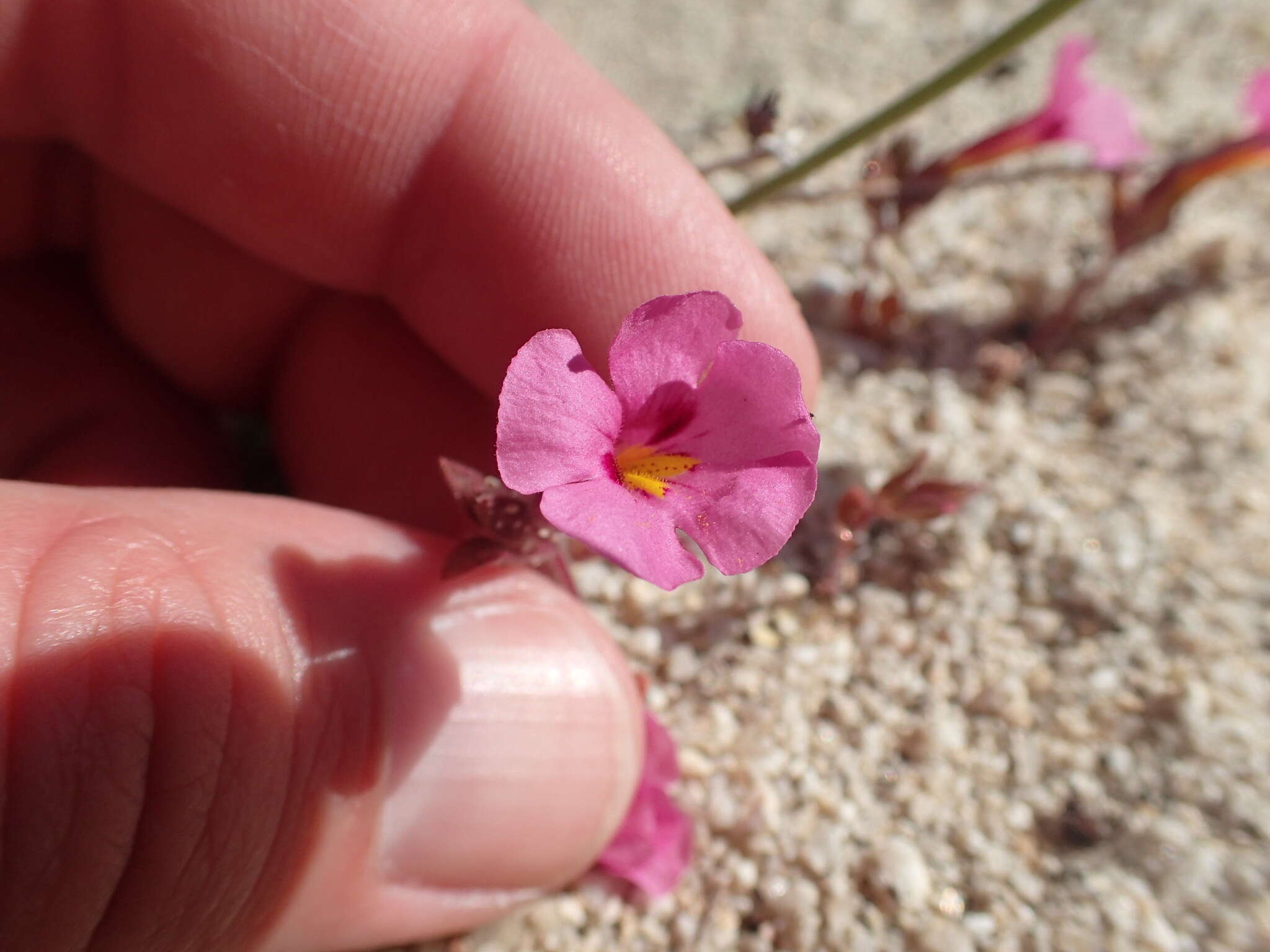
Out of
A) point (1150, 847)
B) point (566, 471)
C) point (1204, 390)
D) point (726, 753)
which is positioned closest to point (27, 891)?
point (566, 471)

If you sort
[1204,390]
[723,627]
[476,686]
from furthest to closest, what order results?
[1204,390] < [723,627] < [476,686]

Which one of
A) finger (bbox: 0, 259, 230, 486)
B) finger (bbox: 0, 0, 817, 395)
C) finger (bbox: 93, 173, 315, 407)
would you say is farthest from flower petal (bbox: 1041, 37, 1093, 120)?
finger (bbox: 0, 259, 230, 486)

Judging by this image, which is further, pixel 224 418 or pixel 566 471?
pixel 224 418

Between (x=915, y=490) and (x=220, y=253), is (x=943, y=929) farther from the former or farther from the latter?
(x=220, y=253)

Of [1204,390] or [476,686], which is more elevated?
[1204,390]

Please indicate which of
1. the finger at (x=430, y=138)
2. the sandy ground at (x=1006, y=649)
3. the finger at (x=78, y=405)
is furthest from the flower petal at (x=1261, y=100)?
the finger at (x=78, y=405)

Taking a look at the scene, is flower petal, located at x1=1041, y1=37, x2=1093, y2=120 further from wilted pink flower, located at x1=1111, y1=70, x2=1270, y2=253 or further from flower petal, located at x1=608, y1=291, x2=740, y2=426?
flower petal, located at x1=608, y1=291, x2=740, y2=426

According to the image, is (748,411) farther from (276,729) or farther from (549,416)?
(276,729)

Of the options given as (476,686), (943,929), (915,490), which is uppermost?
(915,490)
